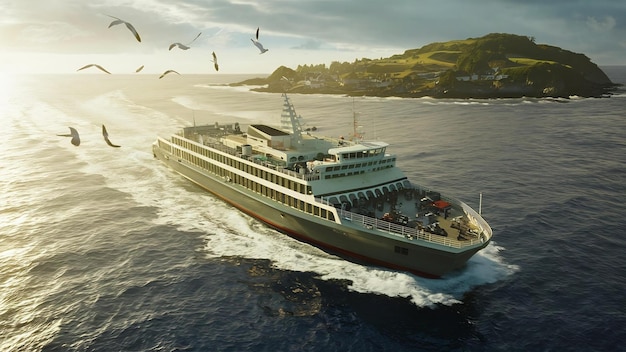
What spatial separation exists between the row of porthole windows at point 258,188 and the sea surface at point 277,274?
3.68m

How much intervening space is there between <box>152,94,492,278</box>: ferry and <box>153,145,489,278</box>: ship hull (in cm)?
8

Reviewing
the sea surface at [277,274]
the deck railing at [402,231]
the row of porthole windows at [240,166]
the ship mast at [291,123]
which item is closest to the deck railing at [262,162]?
the row of porthole windows at [240,166]

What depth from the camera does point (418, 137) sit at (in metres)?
87.8

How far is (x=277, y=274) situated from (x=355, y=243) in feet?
23.2

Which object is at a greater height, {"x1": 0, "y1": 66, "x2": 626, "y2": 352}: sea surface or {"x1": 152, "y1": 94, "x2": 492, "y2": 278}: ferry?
{"x1": 152, "y1": 94, "x2": 492, "y2": 278}: ferry

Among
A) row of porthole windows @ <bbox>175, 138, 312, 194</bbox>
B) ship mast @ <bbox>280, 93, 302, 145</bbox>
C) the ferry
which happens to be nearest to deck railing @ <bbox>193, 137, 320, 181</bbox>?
the ferry

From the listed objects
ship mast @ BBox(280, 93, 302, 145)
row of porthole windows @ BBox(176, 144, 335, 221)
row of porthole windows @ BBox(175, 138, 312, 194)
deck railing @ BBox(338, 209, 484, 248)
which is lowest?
deck railing @ BBox(338, 209, 484, 248)

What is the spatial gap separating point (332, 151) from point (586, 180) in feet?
133

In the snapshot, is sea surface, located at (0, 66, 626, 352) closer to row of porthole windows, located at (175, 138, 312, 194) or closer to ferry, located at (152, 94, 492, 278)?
ferry, located at (152, 94, 492, 278)

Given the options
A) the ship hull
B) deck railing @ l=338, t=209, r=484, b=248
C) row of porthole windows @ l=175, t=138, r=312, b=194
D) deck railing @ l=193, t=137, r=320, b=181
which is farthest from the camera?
row of porthole windows @ l=175, t=138, r=312, b=194

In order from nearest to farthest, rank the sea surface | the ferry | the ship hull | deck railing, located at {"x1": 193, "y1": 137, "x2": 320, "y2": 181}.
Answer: the sea surface < the ship hull < the ferry < deck railing, located at {"x1": 193, "y1": 137, "x2": 320, "y2": 181}

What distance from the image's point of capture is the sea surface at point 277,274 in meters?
24.8

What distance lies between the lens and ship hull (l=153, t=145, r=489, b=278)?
29.7 meters

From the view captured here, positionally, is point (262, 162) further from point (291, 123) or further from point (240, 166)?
point (291, 123)
